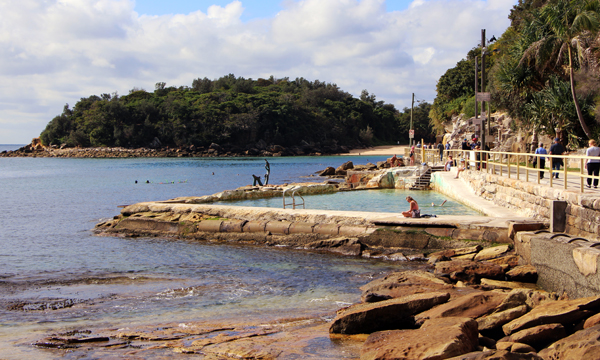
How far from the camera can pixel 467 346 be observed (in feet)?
A: 17.3

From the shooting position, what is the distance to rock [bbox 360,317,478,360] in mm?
5109

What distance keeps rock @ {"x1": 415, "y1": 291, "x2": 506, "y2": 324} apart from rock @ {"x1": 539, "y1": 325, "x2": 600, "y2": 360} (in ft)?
4.39

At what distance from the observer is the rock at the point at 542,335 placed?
5629 mm

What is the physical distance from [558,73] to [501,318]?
26577 mm

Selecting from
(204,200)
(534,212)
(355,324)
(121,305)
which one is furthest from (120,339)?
(204,200)

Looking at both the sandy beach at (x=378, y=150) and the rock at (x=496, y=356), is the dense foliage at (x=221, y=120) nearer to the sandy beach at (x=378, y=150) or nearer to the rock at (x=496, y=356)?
the sandy beach at (x=378, y=150)

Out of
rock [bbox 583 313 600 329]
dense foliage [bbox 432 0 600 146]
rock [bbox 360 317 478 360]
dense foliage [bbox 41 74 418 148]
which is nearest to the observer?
rock [bbox 360 317 478 360]

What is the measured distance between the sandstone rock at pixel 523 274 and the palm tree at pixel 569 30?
1656 centimetres

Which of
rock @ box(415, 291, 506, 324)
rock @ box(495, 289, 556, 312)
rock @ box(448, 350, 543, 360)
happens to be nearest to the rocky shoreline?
rock @ box(415, 291, 506, 324)

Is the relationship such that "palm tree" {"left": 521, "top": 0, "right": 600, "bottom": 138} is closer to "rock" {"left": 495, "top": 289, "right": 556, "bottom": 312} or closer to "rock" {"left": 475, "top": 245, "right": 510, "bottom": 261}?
"rock" {"left": 475, "top": 245, "right": 510, "bottom": 261}

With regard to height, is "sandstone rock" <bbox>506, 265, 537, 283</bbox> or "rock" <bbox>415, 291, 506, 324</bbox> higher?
"rock" <bbox>415, 291, 506, 324</bbox>

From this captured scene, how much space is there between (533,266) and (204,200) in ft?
47.0

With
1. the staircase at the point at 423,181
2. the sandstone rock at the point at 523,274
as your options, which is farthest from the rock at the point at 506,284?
the staircase at the point at 423,181

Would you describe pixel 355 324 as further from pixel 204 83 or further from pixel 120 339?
pixel 204 83
